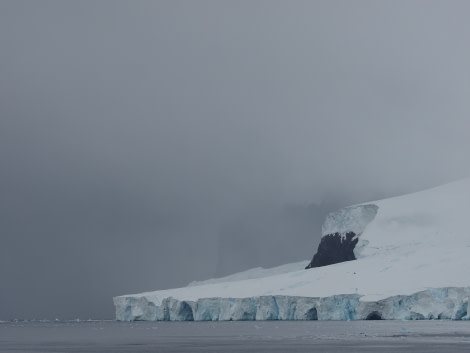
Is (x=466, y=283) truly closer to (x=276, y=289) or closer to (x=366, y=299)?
(x=366, y=299)

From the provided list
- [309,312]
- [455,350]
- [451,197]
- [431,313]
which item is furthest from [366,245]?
[455,350]

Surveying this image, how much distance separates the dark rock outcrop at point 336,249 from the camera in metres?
81.2

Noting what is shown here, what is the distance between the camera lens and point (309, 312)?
60.0 meters

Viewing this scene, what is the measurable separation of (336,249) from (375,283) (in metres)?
21.9

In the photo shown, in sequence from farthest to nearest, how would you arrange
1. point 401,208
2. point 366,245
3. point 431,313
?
point 401,208 < point 366,245 < point 431,313

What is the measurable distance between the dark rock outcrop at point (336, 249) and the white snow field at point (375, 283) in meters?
0.80

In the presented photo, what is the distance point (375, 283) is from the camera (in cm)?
6116

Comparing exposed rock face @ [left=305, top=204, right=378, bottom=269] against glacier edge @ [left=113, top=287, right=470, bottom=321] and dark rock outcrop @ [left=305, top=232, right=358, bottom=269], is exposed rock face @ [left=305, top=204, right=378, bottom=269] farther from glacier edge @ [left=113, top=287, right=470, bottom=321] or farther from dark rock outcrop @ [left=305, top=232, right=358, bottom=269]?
glacier edge @ [left=113, top=287, right=470, bottom=321]

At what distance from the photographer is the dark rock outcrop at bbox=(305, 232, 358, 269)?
266 ft

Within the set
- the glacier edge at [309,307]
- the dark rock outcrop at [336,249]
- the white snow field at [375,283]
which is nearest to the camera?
the glacier edge at [309,307]

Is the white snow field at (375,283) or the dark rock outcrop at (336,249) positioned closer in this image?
the white snow field at (375,283)

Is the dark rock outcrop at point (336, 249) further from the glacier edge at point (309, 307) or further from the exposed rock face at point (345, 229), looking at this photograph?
the glacier edge at point (309, 307)

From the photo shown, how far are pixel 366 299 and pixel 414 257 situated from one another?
40.0ft

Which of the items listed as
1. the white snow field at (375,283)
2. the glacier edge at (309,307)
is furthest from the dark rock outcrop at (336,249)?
the glacier edge at (309,307)
